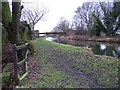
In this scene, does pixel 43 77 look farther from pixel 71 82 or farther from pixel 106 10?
pixel 106 10

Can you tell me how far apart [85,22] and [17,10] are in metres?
37.6

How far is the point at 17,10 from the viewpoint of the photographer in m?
5.41

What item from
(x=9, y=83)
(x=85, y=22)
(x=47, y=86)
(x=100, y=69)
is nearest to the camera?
(x=47, y=86)

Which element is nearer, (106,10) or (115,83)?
(115,83)

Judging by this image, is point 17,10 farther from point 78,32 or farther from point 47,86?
point 78,32

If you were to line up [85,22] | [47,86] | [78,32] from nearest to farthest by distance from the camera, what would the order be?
[47,86]
[78,32]
[85,22]

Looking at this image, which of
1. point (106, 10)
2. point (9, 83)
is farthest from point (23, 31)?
point (106, 10)

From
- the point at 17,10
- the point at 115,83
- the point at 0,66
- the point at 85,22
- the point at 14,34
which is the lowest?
the point at 115,83

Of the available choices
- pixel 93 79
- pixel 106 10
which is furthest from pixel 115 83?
pixel 106 10

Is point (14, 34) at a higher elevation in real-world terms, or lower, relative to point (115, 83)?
higher

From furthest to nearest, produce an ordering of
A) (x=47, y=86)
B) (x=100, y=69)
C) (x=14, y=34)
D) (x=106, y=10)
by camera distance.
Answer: (x=106, y=10) < (x=14, y=34) < (x=100, y=69) < (x=47, y=86)

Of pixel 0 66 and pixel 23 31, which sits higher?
pixel 23 31

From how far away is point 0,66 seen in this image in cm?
445

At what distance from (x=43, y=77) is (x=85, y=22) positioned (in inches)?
1534
